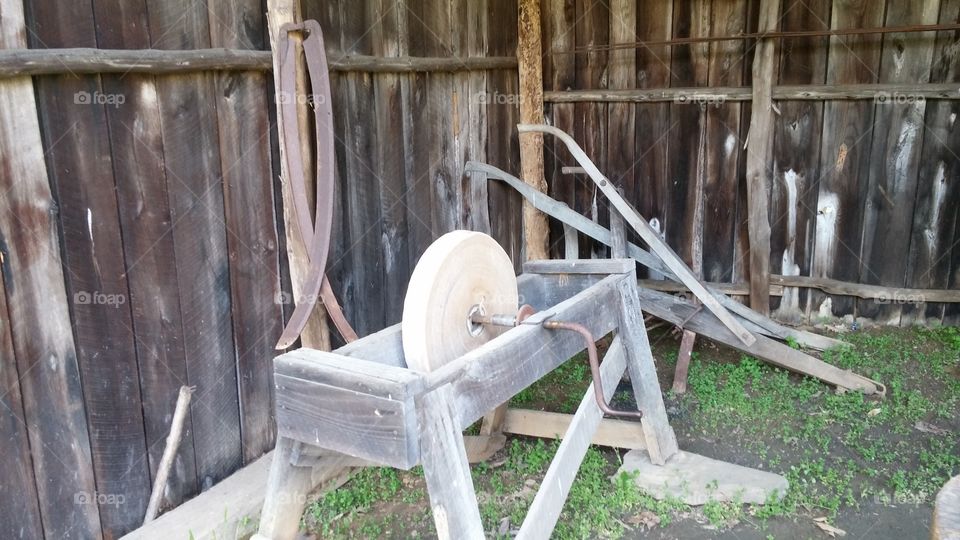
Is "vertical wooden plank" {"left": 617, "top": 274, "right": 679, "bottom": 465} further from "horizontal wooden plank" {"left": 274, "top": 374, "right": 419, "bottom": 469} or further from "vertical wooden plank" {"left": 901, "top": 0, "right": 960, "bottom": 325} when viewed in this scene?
"vertical wooden plank" {"left": 901, "top": 0, "right": 960, "bottom": 325}

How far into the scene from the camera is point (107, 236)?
257 cm

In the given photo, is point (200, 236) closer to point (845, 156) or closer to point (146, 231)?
point (146, 231)

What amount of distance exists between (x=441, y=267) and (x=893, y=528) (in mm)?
2183

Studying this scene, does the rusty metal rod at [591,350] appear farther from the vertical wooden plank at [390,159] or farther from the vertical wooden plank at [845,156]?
the vertical wooden plank at [845,156]

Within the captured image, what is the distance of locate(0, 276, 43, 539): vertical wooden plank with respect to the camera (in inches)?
91.8

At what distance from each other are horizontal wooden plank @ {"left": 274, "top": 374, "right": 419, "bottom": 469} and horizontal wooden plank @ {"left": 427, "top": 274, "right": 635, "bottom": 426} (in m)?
0.15

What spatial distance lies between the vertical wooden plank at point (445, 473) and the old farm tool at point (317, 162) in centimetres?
102

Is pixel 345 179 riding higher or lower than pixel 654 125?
lower

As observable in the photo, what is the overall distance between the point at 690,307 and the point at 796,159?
139 cm

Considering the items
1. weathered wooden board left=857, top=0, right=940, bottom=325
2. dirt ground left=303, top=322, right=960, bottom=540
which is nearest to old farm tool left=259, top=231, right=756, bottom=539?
dirt ground left=303, top=322, right=960, bottom=540

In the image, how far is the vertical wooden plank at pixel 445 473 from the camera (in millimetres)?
2152

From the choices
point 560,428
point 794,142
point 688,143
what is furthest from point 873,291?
point 560,428

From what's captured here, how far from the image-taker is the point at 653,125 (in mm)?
5348

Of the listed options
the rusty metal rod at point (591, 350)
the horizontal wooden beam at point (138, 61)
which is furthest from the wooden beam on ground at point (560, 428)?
the horizontal wooden beam at point (138, 61)
